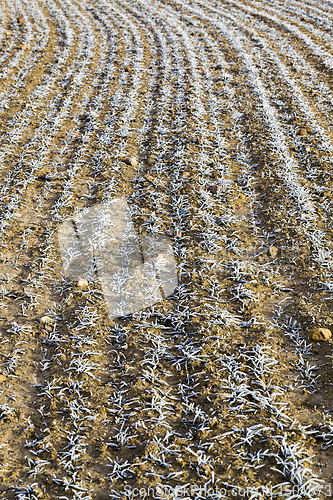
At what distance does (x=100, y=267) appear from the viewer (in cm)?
475

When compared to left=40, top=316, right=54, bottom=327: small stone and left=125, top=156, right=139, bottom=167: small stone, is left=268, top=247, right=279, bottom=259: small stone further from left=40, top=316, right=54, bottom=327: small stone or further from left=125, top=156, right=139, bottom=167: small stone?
left=125, top=156, right=139, bottom=167: small stone

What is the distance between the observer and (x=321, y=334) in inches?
147

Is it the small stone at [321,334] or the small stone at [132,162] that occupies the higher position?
the small stone at [132,162]

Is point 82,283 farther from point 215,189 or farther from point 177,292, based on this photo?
point 215,189

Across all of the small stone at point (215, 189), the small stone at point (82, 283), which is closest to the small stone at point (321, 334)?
the small stone at point (82, 283)

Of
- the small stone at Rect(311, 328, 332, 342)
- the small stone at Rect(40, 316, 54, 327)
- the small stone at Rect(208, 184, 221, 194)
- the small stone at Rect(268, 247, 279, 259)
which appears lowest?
the small stone at Rect(40, 316, 54, 327)

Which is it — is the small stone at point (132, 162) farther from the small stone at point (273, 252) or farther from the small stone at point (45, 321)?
the small stone at point (45, 321)

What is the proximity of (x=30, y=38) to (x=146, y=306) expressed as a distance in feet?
39.9

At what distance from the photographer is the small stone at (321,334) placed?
12.2 ft

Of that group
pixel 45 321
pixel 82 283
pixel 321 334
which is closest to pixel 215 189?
pixel 82 283

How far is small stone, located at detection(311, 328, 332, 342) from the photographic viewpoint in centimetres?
373

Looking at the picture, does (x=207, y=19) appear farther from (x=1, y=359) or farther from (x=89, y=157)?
(x=1, y=359)

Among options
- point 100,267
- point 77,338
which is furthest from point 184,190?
point 77,338

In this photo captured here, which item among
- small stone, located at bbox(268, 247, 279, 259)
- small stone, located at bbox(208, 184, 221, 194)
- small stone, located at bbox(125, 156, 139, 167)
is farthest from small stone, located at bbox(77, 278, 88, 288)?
small stone, located at bbox(125, 156, 139, 167)
